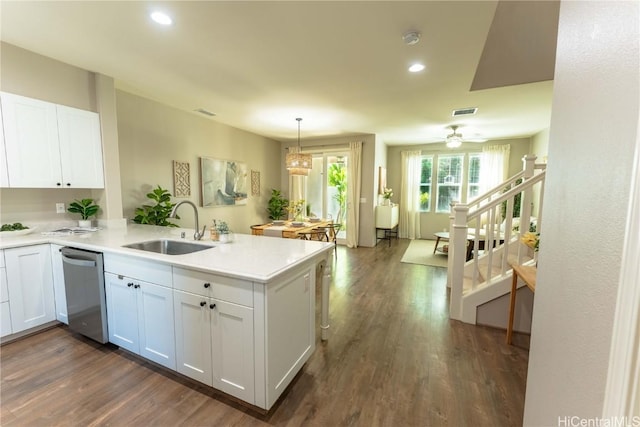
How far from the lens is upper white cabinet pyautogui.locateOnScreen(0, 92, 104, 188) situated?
238cm

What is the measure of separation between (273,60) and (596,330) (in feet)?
9.45

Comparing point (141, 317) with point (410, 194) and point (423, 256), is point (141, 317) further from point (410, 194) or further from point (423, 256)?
point (410, 194)

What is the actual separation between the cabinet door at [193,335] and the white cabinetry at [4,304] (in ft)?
5.57

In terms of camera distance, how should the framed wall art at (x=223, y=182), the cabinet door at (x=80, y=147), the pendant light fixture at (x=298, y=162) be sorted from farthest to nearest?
the framed wall art at (x=223, y=182) < the pendant light fixture at (x=298, y=162) < the cabinet door at (x=80, y=147)

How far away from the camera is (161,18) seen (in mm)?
1978

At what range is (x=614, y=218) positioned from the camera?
568 millimetres

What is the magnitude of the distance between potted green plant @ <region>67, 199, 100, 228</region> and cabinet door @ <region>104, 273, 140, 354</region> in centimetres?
136

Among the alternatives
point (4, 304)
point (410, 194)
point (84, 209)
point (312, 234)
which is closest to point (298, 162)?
point (312, 234)

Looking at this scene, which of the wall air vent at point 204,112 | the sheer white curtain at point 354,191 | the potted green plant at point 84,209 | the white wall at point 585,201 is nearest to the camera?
the white wall at point 585,201

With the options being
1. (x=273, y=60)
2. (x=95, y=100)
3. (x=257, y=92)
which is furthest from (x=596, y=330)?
(x=95, y=100)

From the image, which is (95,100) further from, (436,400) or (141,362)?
(436,400)

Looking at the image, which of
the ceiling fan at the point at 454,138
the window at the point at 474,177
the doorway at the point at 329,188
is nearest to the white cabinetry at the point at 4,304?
the doorway at the point at 329,188

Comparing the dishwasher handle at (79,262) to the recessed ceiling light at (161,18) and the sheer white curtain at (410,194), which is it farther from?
the sheer white curtain at (410,194)

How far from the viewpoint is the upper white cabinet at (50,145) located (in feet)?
7.80
